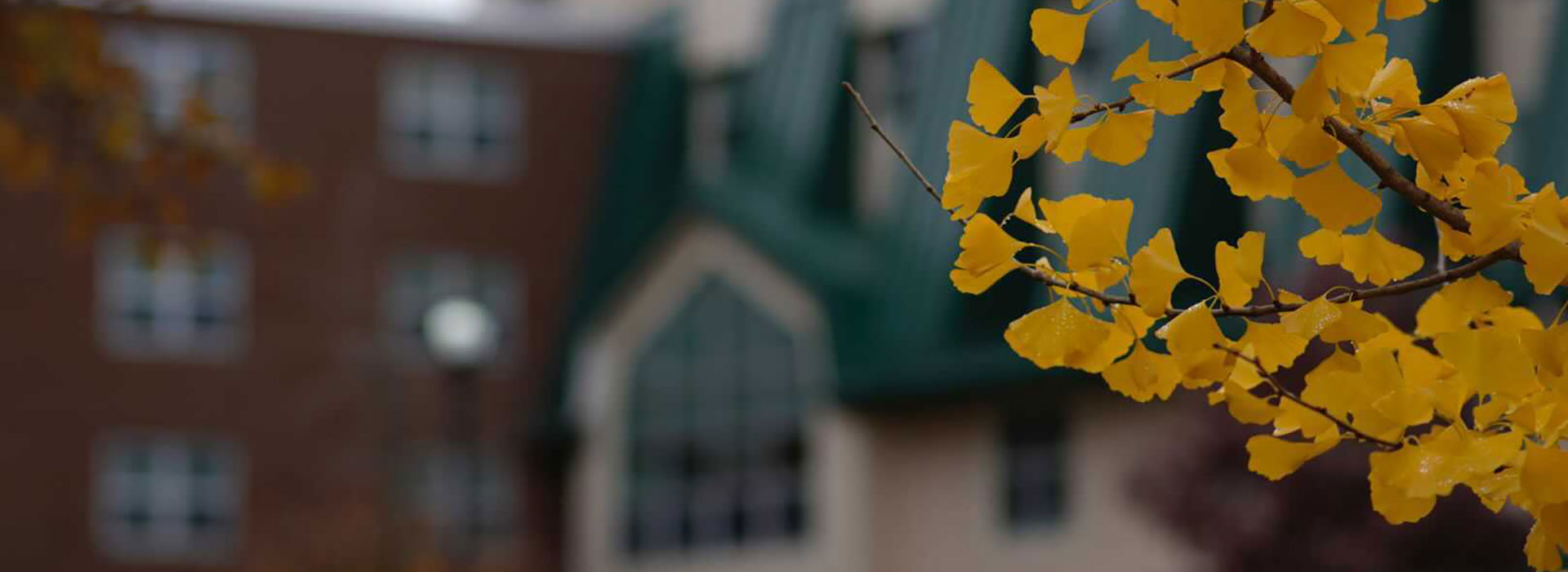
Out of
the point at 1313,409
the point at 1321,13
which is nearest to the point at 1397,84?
the point at 1321,13

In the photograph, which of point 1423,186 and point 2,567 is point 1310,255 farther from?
point 2,567

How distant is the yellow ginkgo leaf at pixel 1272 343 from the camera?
3.71 meters

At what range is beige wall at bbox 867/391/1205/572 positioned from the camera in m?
29.2

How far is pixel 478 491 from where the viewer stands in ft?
117

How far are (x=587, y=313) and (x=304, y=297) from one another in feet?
12.5

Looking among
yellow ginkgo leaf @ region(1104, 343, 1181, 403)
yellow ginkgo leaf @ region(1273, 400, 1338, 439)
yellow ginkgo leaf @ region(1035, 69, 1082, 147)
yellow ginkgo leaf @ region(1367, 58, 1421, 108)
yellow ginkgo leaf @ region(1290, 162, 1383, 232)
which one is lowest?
yellow ginkgo leaf @ region(1273, 400, 1338, 439)

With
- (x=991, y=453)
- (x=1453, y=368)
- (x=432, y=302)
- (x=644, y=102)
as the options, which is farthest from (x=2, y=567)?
(x=1453, y=368)

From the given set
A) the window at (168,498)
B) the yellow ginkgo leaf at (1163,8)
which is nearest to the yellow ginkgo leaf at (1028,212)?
the yellow ginkgo leaf at (1163,8)

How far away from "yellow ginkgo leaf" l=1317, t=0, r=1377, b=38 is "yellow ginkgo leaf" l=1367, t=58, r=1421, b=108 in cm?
11

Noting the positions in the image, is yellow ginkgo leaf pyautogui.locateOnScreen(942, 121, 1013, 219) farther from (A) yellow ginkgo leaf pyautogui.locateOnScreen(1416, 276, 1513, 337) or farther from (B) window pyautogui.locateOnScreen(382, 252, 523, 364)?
(B) window pyautogui.locateOnScreen(382, 252, 523, 364)

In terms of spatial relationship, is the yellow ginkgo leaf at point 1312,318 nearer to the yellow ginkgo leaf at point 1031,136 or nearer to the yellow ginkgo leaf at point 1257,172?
the yellow ginkgo leaf at point 1257,172

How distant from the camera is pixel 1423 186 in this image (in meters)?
3.67

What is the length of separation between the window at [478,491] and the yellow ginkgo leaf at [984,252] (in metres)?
31.2

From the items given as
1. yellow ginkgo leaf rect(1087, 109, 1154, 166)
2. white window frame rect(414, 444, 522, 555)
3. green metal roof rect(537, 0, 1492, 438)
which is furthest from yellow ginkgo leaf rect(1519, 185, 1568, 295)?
white window frame rect(414, 444, 522, 555)
